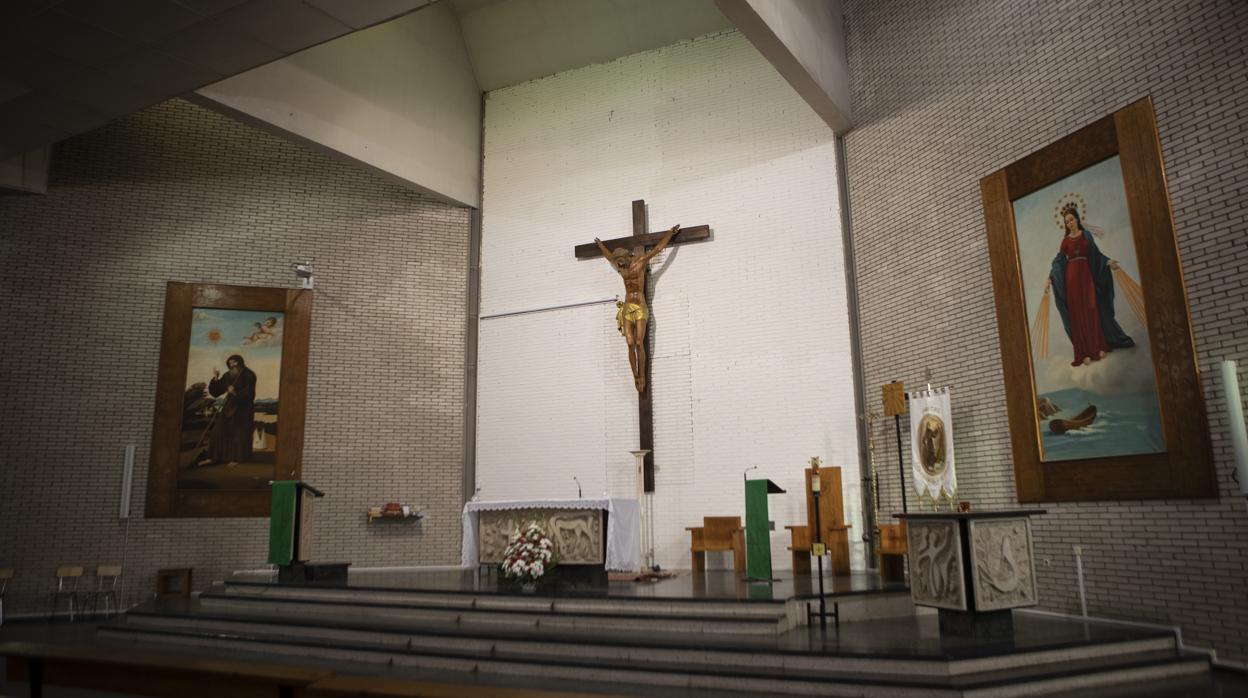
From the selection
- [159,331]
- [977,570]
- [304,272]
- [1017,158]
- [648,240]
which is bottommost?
[977,570]

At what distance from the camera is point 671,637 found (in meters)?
6.36

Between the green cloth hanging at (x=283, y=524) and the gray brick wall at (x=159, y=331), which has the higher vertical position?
the gray brick wall at (x=159, y=331)

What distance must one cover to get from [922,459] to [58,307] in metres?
10.7

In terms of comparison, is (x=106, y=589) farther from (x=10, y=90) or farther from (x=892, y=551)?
(x=892, y=551)

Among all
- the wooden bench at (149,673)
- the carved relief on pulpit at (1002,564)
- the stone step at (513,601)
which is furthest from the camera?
the stone step at (513,601)

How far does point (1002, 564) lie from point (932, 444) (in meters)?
2.63

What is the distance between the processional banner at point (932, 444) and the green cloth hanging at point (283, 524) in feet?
22.3

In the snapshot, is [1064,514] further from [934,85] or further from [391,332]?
[391,332]

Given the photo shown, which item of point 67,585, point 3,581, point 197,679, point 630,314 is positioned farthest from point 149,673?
point 630,314

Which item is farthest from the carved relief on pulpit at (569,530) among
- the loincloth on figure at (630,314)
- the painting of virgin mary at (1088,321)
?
the painting of virgin mary at (1088,321)

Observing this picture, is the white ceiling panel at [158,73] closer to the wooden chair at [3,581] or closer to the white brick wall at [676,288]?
the white brick wall at [676,288]

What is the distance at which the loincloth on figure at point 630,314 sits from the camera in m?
11.6

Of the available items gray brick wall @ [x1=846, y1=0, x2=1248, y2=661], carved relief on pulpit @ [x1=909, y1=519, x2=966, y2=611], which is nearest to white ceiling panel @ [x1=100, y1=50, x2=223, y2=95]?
gray brick wall @ [x1=846, y1=0, x2=1248, y2=661]

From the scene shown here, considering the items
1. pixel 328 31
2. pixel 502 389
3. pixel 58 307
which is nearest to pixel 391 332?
pixel 502 389
